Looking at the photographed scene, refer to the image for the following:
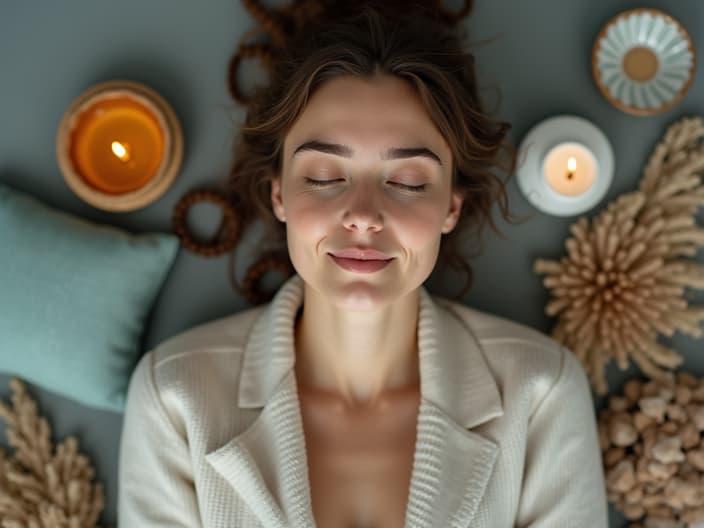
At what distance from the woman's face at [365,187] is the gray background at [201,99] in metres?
0.57

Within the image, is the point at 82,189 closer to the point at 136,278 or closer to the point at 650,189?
the point at 136,278

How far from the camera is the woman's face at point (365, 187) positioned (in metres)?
1.50

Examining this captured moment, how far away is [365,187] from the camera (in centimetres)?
150

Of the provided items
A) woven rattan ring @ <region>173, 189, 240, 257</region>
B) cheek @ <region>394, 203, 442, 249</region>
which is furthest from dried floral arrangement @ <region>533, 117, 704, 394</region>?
woven rattan ring @ <region>173, 189, 240, 257</region>

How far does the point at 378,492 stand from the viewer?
1.71m

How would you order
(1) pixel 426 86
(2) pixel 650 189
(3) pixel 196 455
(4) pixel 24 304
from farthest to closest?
(2) pixel 650 189 < (4) pixel 24 304 < (3) pixel 196 455 < (1) pixel 426 86

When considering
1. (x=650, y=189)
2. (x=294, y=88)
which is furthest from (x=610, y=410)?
(x=294, y=88)

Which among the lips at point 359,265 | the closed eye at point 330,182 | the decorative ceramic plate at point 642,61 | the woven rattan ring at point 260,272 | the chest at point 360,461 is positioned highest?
the decorative ceramic plate at point 642,61

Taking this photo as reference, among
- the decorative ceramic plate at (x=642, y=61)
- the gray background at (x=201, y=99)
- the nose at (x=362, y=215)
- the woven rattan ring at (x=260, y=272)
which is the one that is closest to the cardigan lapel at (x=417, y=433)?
the woven rattan ring at (x=260, y=272)

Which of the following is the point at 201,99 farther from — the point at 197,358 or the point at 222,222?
the point at 197,358

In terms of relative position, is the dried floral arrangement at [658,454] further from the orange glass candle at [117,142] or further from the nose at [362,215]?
the orange glass candle at [117,142]

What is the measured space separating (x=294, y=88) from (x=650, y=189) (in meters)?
1.06

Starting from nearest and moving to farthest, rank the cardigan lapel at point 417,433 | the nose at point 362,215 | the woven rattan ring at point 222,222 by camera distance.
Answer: the nose at point 362,215 → the cardigan lapel at point 417,433 → the woven rattan ring at point 222,222

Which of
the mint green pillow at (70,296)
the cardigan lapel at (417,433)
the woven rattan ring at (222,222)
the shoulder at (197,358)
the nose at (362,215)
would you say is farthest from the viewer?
the woven rattan ring at (222,222)
